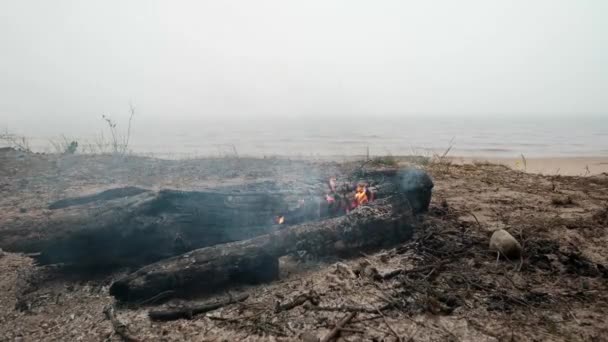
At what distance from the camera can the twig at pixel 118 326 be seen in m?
3.17

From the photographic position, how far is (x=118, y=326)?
3.30 meters

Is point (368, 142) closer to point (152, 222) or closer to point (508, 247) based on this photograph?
point (508, 247)

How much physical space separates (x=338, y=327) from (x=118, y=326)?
206 cm

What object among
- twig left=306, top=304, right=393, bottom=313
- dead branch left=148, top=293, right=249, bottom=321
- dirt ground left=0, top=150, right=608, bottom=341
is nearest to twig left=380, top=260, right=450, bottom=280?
dirt ground left=0, top=150, right=608, bottom=341

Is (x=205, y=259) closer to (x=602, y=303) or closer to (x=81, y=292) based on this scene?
(x=81, y=292)

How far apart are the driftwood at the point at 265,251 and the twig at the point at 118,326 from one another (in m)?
0.17

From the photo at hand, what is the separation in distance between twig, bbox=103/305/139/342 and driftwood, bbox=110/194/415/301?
6.8 inches

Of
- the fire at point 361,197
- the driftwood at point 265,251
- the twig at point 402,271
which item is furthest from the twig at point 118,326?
the fire at point 361,197

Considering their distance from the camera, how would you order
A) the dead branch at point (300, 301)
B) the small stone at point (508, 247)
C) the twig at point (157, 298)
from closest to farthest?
the dead branch at point (300, 301), the twig at point (157, 298), the small stone at point (508, 247)

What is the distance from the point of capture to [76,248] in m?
4.36

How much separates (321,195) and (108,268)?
10.4 feet

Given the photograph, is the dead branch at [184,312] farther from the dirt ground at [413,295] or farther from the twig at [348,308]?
the twig at [348,308]

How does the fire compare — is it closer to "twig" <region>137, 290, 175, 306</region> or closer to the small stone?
the small stone

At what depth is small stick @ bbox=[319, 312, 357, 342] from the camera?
2969 mm
